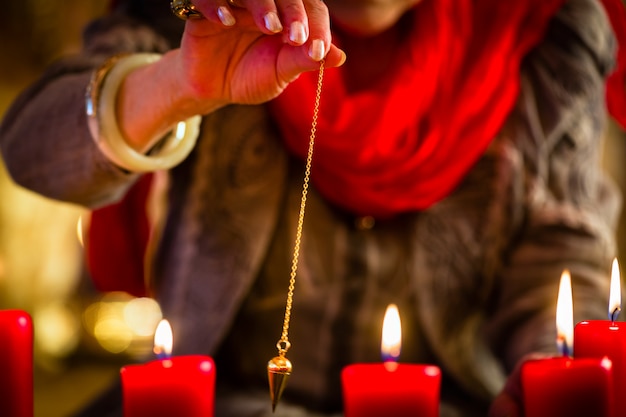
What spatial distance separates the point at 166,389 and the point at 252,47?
31 centimetres

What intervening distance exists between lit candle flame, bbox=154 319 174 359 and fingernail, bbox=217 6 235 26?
0.74ft

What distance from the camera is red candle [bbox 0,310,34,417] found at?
0.54m

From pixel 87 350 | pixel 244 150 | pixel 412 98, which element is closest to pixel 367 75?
pixel 412 98

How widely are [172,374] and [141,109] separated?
1.09 feet

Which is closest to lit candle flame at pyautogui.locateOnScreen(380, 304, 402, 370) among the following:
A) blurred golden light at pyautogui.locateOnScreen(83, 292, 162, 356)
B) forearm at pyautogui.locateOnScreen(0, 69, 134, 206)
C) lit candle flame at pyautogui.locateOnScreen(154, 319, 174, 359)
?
lit candle flame at pyautogui.locateOnScreen(154, 319, 174, 359)

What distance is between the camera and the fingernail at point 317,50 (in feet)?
1.88

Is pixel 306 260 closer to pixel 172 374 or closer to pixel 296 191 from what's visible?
pixel 296 191

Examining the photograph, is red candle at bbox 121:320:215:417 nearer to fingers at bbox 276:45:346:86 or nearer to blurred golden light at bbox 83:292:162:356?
fingers at bbox 276:45:346:86

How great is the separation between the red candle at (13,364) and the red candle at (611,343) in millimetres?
386

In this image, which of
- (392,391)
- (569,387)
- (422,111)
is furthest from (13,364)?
(422,111)

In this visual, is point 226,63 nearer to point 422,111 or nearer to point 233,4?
point 233,4

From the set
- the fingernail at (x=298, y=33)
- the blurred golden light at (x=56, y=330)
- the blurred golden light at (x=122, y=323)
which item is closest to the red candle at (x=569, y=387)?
the fingernail at (x=298, y=33)

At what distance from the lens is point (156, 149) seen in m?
0.82

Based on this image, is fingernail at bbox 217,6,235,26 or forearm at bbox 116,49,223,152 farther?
forearm at bbox 116,49,223,152
